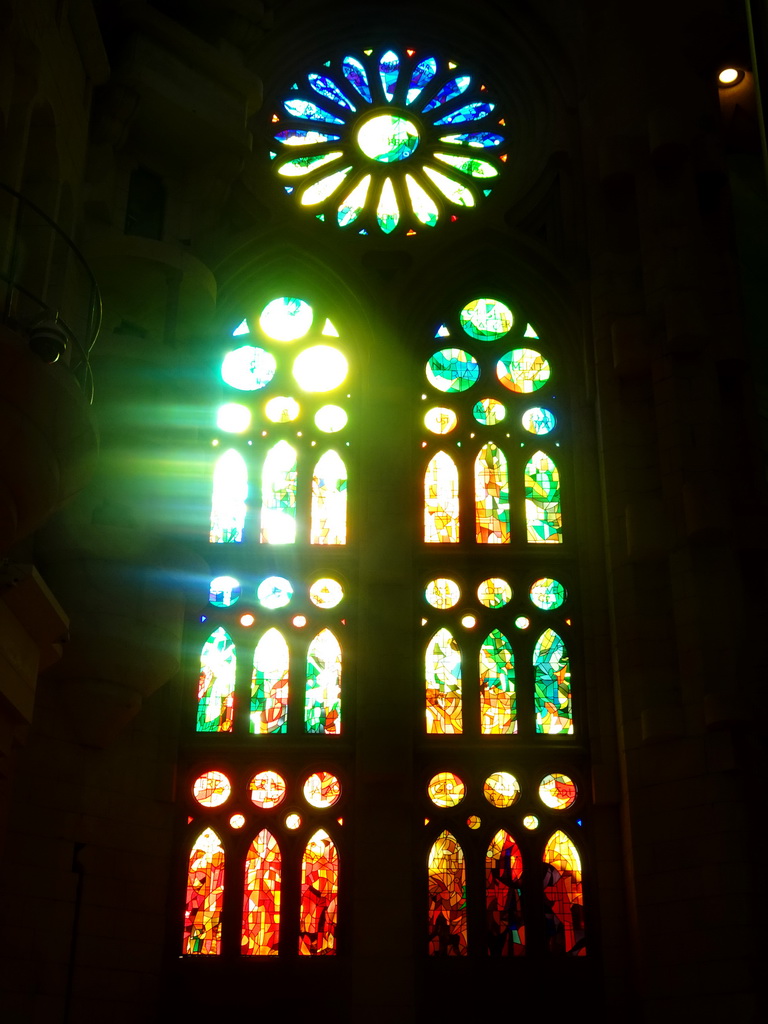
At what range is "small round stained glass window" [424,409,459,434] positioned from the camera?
13.3 metres

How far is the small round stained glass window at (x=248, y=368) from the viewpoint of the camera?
44.3 feet

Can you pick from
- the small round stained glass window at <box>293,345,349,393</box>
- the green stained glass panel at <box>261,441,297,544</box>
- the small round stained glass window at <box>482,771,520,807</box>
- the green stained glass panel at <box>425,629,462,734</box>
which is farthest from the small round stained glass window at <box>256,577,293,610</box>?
the small round stained glass window at <box>482,771,520,807</box>

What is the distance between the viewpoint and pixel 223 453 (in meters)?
13.2

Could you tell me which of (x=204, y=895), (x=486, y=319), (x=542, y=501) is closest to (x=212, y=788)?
(x=204, y=895)

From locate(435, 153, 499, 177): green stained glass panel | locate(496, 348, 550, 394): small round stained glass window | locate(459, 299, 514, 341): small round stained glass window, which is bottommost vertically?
→ locate(496, 348, 550, 394): small round stained glass window

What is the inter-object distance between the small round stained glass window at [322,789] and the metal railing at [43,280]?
3.39 metres

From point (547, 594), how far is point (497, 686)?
0.88m

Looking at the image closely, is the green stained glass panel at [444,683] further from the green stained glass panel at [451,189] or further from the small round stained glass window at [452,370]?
the green stained glass panel at [451,189]

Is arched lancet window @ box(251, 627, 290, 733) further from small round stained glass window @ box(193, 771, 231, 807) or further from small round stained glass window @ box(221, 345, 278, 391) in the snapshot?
small round stained glass window @ box(221, 345, 278, 391)

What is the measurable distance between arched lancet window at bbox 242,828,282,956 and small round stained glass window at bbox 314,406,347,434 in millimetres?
3470

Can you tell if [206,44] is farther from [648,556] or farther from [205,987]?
[205,987]

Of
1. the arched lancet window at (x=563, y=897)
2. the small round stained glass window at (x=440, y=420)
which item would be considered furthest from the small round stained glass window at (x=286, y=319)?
the arched lancet window at (x=563, y=897)

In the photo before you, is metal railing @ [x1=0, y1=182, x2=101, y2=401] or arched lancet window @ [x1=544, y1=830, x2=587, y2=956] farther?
arched lancet window @ [x1=544, y1=830, x2=587, y2=956]

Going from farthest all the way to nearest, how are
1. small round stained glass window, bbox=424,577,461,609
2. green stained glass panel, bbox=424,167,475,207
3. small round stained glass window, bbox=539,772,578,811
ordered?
green stained glass panel, bbox=424,167,475,207 < small round stained glass window, bbox=424,577,461,609 < small round stained glass window, bbox=539,772,578,811
